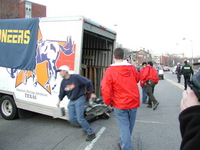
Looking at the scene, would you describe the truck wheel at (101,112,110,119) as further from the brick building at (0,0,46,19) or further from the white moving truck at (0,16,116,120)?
the brick building at (0,0,46,19)

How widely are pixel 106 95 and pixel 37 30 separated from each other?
2.99 metres

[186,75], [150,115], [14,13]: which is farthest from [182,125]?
[14,13]

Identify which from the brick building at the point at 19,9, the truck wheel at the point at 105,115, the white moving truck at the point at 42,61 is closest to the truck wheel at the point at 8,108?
the white moving truck at the point at 42,61

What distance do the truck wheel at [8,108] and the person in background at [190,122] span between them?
17.4 ft

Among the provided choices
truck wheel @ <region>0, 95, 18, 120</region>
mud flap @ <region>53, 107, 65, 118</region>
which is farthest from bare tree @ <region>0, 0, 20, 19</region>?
mud flap @ <region>53, 107, 65, 118</region>

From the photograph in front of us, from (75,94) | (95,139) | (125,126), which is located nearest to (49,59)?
(75,94)

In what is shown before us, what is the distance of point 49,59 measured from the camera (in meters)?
4.67

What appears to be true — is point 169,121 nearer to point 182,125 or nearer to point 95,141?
point 95,141

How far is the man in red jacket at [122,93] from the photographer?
10.3 feet

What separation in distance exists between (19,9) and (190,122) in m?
27.5

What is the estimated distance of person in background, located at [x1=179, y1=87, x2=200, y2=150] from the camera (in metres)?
1.03

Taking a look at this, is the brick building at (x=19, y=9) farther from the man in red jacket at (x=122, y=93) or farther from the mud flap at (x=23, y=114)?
the man in red jacket at (x=122, y=93)

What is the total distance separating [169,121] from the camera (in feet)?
18.1

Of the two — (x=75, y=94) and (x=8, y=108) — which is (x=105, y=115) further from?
(x=8, y=108)
